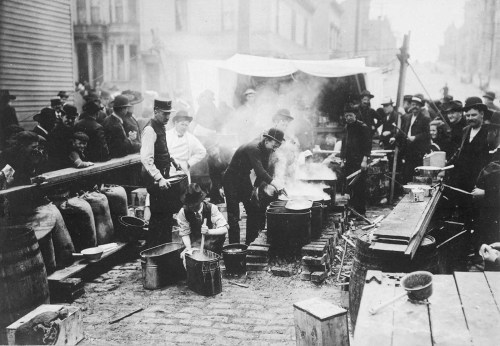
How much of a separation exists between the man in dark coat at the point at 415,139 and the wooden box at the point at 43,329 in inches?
356

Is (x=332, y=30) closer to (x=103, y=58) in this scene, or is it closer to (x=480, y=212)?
(x=103, y=58)

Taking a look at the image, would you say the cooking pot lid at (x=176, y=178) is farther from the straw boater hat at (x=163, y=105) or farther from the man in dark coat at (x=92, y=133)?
the man in dark coat at (x=92, y=133)

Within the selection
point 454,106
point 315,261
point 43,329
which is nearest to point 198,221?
point 315,261

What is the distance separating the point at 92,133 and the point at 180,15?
13.7m

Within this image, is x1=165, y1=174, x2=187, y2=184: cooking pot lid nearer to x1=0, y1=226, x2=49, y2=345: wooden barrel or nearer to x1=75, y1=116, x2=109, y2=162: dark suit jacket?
x1=75, y1=116, x2=109, y2=162: dark suit jacket

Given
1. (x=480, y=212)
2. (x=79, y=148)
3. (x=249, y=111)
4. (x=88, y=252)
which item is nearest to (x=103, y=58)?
(x=249, y=111)

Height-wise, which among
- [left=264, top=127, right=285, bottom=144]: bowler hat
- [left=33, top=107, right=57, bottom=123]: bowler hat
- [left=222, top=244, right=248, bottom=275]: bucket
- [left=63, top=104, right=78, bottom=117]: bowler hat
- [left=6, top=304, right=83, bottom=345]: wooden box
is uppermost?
[left=63, top=104, right=78, bottom=117]: bowler hat

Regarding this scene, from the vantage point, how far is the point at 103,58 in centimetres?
2631

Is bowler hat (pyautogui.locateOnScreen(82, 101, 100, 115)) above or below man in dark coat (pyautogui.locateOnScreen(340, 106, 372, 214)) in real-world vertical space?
above

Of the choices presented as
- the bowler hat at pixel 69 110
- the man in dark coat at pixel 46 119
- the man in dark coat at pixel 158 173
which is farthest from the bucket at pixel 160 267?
the man in dark coat at pixel 46 119

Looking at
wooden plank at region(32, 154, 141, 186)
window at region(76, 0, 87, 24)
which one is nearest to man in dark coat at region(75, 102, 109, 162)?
wooden plank at region(32, 154, 141, 186)

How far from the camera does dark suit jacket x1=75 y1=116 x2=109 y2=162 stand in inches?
301

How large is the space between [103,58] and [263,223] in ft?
73.1

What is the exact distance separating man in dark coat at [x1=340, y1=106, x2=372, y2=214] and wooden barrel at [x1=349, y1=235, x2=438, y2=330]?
15.8 ft
